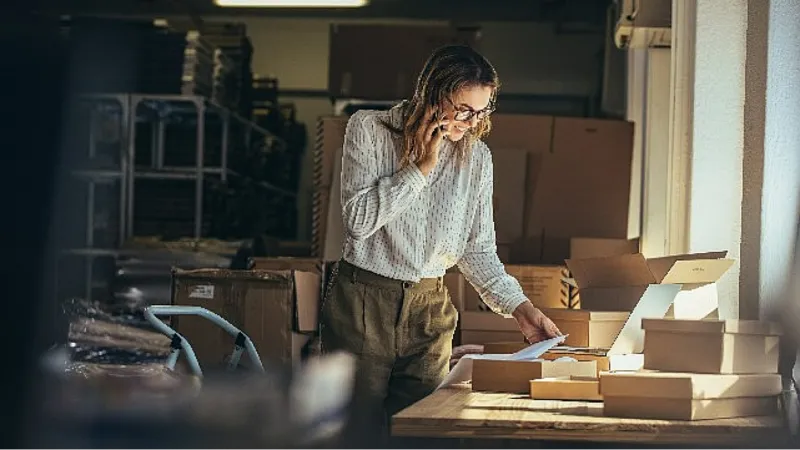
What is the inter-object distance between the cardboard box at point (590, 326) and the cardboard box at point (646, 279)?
0.06 meters

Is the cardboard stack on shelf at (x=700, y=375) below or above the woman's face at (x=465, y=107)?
below

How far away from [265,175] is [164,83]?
214 cm

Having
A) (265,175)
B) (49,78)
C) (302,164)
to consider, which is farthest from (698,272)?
(302,164)

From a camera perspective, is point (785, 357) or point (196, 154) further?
point (196, 154)

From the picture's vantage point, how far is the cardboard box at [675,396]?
1904 mm

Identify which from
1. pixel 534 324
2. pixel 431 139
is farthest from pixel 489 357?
pixel 431 139

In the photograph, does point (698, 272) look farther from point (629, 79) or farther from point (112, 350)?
point (629, 79)

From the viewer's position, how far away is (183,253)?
692cm

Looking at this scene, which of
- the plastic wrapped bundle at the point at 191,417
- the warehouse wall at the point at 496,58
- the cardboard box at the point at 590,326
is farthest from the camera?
the warehouse wall at the point at 496,58

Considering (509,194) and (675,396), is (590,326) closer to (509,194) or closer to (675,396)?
(675,396)

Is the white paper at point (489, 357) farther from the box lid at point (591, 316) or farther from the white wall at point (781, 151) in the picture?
the white wall at point (781, 151)

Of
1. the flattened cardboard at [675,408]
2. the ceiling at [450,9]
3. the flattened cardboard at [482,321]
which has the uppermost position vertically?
the ceiling at [450,9]

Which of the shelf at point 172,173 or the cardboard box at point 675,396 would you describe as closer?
the cardboard box at point 675,396

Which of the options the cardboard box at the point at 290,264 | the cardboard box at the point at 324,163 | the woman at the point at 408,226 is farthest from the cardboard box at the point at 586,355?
the cardboard box at the point at 324,163
